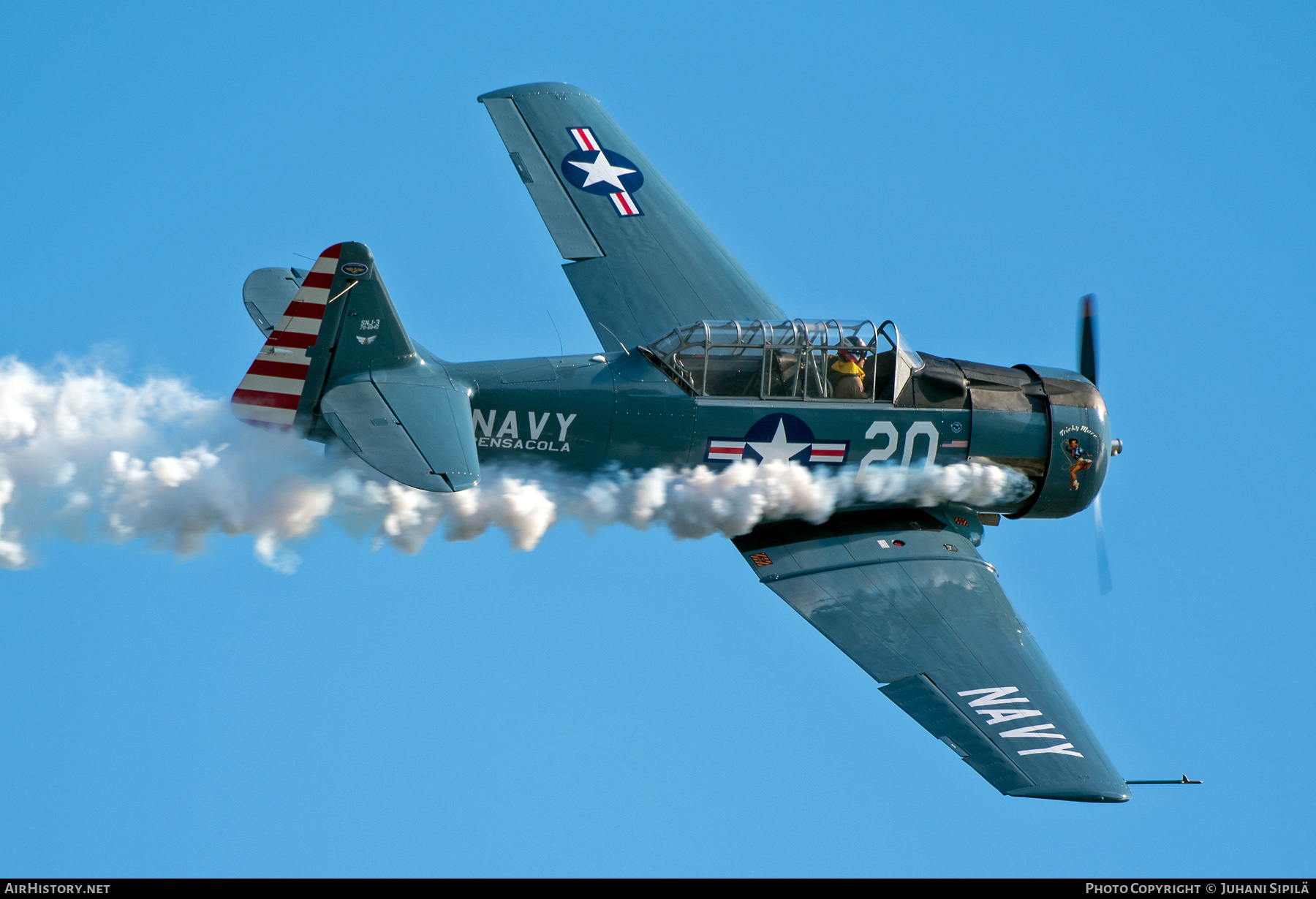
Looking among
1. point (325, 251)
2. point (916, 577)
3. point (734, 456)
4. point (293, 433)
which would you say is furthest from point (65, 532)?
point (916, 577)

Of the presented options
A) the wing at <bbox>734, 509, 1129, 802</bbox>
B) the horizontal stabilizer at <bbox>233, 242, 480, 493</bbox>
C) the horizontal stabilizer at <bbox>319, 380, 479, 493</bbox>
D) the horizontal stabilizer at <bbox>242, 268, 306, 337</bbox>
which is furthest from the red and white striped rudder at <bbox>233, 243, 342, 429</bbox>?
the wing at <bbox>734, 509, 1129, 802</bbox>

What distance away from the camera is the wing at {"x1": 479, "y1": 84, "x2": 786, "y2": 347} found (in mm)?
16672

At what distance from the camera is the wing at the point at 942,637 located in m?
12.6

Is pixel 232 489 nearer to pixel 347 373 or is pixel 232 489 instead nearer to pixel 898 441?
pixel 347 373

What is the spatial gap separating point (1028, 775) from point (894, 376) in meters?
3.92

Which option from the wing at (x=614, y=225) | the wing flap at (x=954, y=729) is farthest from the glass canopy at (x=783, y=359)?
the wing flap at (x=954, y=729)

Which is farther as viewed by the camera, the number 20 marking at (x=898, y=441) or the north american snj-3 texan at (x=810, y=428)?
the number 20 marking at (x=898, y=441)

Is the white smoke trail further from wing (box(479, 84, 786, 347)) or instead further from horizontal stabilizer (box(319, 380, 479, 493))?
wing (box(479, 84, 786, 347))

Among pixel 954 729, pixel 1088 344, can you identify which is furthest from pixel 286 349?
pixel 1088 344

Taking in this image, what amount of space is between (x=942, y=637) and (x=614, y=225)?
596 cm

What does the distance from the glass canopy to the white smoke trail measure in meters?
0.71

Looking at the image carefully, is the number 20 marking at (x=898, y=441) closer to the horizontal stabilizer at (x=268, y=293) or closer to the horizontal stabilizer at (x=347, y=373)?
the horizontal stabilizer at (x=347, y=373)

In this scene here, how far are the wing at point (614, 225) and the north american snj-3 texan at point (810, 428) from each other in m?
0.07

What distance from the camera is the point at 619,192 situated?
17859 millimetres
